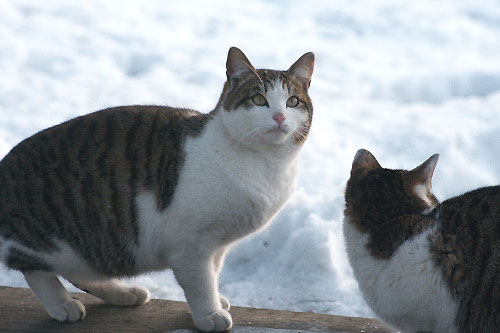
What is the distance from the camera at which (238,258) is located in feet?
11.0

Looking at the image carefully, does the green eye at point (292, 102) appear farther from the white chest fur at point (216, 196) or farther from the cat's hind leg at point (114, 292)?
the cat's hind leg at point (114, 292)

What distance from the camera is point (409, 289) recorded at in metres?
1.94

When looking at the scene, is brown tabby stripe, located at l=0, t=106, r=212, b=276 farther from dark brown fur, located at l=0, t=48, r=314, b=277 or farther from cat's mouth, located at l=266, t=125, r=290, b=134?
cat's mouth, located at l=266, t=125, r=290, b=134

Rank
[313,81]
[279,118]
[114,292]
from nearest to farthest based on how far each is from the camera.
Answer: [279,118] < [114,292] < [313,81]

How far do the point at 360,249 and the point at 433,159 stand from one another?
0.38m

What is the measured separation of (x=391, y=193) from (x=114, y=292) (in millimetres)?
1115

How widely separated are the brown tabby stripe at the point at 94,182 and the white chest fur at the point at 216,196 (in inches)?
2.1

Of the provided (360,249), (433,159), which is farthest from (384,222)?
(433,159)

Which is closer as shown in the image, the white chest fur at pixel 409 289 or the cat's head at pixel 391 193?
the white chest fur at pixel 409 289

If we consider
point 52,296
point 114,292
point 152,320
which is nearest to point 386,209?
point 152,320

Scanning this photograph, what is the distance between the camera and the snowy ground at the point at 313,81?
3.27 m

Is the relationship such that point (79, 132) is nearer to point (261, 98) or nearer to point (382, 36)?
point (261, 98)

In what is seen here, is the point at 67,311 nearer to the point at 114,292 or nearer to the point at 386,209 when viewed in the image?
the point at 114,292

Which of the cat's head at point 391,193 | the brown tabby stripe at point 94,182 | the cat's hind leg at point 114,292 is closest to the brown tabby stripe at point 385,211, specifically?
the cat's head at point 391,193
